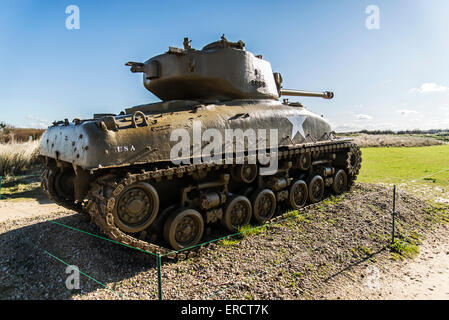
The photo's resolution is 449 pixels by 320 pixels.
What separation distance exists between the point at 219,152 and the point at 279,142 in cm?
196

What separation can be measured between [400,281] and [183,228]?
3768mm

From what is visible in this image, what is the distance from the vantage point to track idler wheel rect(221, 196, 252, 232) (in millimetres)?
6652

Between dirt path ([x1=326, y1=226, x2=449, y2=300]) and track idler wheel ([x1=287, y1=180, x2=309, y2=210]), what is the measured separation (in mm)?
2931

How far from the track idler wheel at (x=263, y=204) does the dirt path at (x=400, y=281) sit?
8.22 ft

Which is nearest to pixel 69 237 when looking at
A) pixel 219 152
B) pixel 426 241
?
pixel 219 152

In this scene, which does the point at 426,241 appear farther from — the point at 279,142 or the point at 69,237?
the point at 69,237

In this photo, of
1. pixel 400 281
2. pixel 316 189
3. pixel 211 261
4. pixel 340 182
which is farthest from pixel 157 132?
pixel 340 182

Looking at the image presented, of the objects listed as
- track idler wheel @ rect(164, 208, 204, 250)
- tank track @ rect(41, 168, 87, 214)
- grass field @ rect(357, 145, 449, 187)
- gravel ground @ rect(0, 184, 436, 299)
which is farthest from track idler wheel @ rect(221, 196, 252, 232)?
grass field @ rect(357, 145, 449, 187)

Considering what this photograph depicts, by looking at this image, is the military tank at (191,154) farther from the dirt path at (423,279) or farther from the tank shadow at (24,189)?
the tank shadow at (24,189)

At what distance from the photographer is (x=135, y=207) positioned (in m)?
5.13
